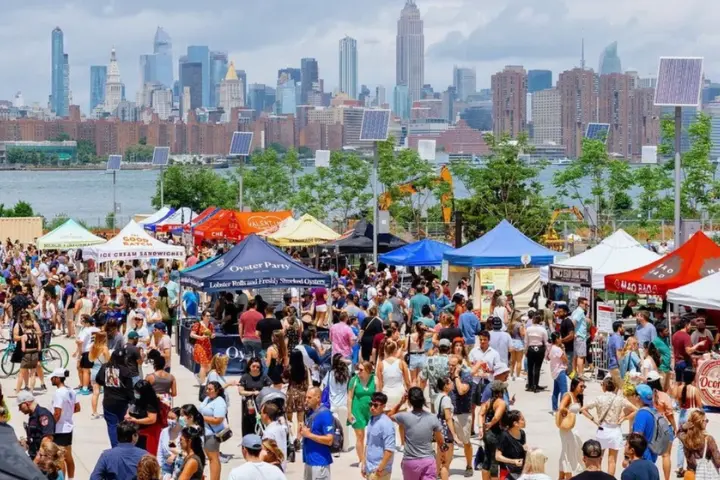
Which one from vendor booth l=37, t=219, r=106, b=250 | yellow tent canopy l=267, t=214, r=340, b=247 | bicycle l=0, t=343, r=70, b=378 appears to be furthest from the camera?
vendor booth l=37, t=219, r=106, b=250

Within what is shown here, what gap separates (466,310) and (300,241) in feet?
44.6

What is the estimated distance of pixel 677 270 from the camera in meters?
19.8

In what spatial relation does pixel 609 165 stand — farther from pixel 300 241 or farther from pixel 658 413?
pixel 658 413

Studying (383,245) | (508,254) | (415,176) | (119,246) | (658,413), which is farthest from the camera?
(415,176)

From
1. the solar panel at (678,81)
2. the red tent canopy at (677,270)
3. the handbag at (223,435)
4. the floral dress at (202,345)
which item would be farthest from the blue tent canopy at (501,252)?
the handbag at (223,435)

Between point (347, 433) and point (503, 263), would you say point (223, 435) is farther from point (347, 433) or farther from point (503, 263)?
point (503, 263)

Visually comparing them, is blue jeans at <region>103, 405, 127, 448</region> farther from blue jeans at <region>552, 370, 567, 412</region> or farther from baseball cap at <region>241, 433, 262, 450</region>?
blue jeans at <region>552, 370, 567, 412</region>

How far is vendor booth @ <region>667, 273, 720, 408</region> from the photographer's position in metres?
16.7

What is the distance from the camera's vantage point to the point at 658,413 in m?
12.2

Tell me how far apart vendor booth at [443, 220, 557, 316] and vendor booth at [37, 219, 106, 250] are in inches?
479

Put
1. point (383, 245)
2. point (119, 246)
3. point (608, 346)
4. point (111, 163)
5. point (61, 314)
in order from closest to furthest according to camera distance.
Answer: point (608, 346), point (61, 314), point (119, 246), point (383, 245), point (111, 163)

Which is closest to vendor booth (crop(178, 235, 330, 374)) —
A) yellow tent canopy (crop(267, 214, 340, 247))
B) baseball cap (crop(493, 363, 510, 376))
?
baseball cap (crop(493, 363, 510, 376))

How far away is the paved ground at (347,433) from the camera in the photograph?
45.1 ft

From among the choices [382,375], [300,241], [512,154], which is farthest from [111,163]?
[382,375]
